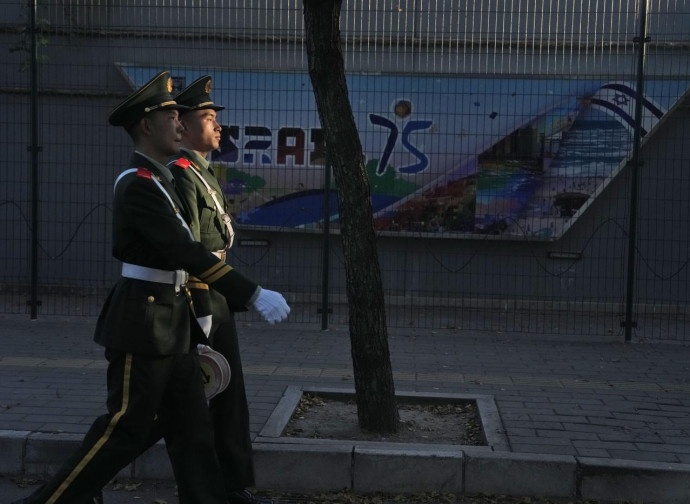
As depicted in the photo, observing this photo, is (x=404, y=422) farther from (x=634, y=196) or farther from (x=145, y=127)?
(x=634, y=196)

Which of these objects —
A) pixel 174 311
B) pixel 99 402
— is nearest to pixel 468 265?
pixel 99 402

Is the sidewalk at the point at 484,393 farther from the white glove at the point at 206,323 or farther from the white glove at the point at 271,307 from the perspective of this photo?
the white glove at the point at 271,307

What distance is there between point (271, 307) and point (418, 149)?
7272mm

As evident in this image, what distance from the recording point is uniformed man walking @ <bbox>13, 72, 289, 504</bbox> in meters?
3.88

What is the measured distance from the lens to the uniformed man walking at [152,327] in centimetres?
388

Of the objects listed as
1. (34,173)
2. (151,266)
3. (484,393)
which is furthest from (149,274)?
(34,173)

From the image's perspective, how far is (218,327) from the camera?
4.77 metres

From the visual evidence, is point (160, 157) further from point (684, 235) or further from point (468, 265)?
point (684, 235)

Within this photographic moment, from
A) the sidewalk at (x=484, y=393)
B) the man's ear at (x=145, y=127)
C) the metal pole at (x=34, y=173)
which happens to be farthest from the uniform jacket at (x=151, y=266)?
the metal pole at (x=34, y=173)

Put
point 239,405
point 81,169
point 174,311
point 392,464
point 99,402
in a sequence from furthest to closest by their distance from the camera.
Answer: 1. point 81,169
2. point 99,402
3. point 392,464
4. point 239,405
5. point 174,311

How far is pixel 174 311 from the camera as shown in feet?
13.4

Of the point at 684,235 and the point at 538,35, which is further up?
the point at 538,35

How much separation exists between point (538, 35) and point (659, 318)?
352cm

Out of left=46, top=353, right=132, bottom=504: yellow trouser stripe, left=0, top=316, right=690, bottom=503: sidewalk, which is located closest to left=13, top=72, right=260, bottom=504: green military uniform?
left=46, top=353, right=132, bottom=504: yellow trouser stripe
